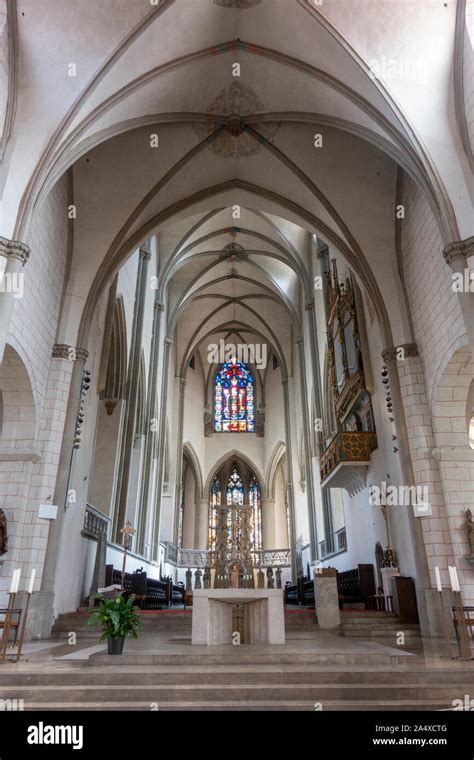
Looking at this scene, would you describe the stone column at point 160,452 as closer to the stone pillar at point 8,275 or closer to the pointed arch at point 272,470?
the pointed arch at point 272,470

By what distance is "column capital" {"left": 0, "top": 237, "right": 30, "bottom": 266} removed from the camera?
7.37 meters

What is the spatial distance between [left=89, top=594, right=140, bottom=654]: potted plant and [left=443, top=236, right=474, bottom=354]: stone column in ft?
18.4

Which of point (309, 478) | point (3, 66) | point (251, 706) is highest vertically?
point (3, 66)

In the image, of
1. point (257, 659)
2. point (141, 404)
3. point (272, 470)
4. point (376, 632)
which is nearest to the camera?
point (257, 659)

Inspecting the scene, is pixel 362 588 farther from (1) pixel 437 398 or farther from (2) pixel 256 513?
(2) pixel 256 513

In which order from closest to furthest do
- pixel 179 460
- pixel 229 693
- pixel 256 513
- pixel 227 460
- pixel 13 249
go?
pixel 229 693, pixel 13 249, pixel 179 460, pixel 256 513, pixel 227 460

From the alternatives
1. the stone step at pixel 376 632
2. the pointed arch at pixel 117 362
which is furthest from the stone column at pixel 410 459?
the pointed arch at pixel 117 362

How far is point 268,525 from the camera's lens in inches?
1064

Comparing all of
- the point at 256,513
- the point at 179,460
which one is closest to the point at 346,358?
the point at 179,460

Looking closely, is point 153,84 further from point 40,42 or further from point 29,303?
point 29,303

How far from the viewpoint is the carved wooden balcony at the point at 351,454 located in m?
12.5

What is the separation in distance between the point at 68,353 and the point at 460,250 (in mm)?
7261
